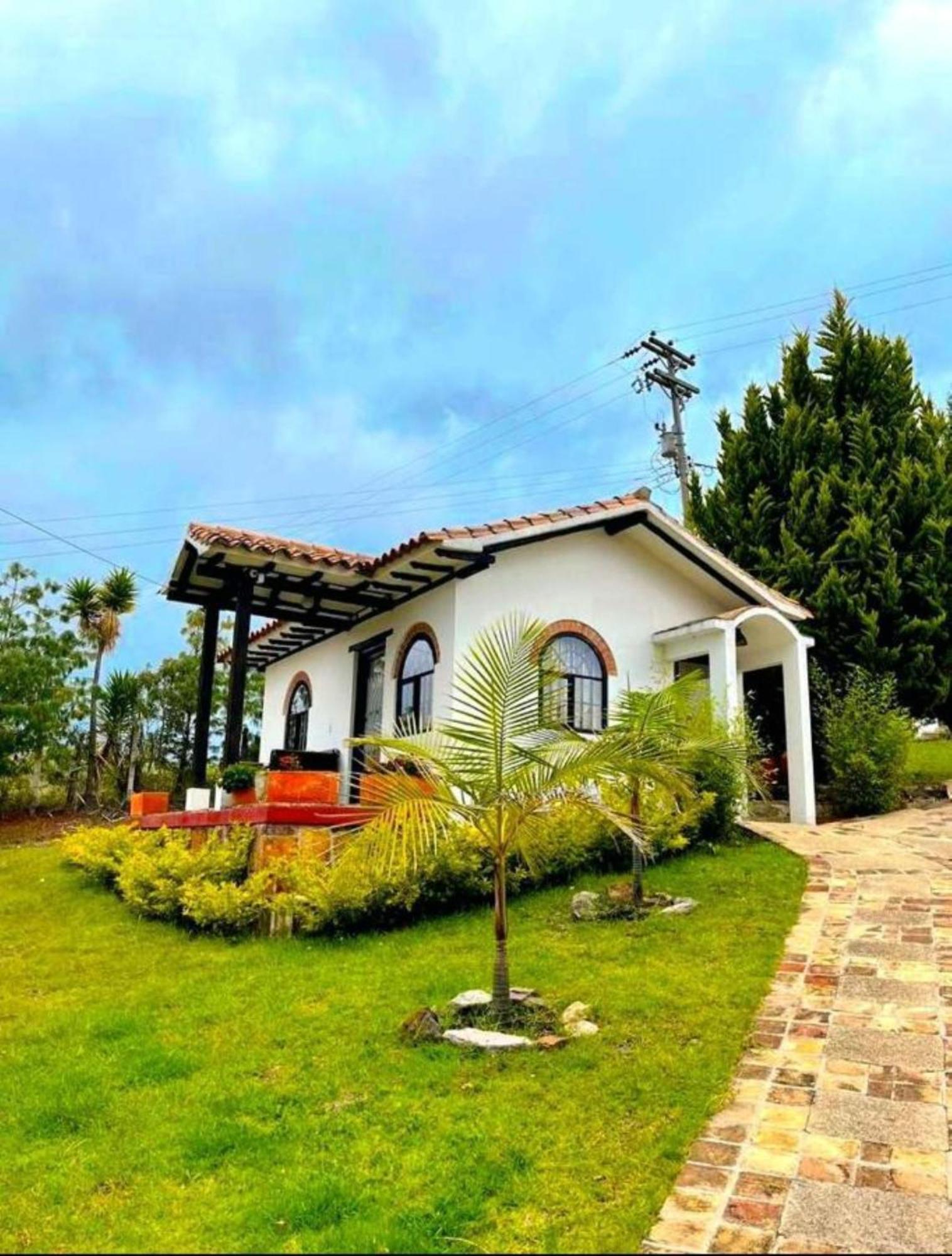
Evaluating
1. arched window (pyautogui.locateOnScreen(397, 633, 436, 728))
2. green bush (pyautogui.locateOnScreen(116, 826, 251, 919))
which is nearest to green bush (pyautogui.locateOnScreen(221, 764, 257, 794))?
green bush (pyautogui.locateOnScreen(116, 826, 251, 919))

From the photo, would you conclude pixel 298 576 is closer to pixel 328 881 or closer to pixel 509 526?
pixel 509 526

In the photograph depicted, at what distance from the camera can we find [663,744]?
295 inches

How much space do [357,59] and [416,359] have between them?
13.8 m

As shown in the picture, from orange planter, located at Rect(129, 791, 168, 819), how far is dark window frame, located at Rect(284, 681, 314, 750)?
13.8 feet

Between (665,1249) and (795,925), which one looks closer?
(665,1249)

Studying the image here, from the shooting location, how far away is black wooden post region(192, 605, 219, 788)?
14.6 m

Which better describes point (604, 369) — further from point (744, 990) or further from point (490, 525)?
point (744, 990)

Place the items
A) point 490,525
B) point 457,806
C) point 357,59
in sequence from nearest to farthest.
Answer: point 457,806
point 357,59
point 490,525

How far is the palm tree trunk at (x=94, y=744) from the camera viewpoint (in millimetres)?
23250

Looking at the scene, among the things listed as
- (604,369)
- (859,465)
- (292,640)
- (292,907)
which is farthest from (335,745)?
(604,369)

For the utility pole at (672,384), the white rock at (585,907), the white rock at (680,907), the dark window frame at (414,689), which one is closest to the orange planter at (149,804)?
the dark window frame at (414,689)

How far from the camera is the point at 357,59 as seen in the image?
9.97 meters

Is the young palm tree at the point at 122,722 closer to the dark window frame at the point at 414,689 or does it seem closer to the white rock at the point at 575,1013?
the dark window frame at the point at 414,689

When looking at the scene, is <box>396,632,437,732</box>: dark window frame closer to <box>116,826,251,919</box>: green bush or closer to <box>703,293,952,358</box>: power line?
<box>116,826,251,919</box>: green bush
